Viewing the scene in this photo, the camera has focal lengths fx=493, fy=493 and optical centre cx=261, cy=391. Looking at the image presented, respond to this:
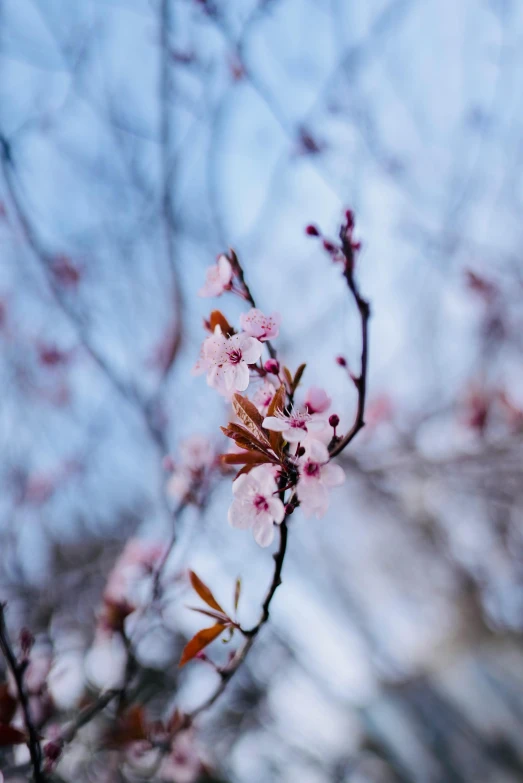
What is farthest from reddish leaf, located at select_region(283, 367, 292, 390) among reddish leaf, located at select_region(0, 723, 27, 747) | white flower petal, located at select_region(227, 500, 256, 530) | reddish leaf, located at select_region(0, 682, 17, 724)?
reddish leaf, located at select_region(0, 682, 17, 724)

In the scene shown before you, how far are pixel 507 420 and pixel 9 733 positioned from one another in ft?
8.69

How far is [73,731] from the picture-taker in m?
1.29

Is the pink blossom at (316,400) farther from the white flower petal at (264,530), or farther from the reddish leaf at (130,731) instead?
the reddish leaf at (130,731)

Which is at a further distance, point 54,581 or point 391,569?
point 391,569

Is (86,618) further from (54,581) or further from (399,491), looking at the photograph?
(399,491)

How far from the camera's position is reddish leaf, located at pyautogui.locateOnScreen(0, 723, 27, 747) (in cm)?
111

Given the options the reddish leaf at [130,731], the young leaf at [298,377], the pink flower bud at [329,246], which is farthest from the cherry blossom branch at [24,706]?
the pink flower bud at [329,246]

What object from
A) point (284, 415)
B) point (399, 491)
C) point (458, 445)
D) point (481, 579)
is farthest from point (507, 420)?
point (481, 579)

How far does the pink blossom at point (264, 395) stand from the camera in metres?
0.99

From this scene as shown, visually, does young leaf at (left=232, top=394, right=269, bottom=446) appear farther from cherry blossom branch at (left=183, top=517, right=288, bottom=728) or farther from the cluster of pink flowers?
cherry blossom branch at (left=183, top=517, right=288, bottom=728)

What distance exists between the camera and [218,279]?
1.08 metres

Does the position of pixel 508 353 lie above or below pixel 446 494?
above

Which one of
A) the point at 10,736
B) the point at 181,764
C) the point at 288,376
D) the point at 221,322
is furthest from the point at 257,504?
the point at 181,764

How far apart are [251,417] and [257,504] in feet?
0.56
